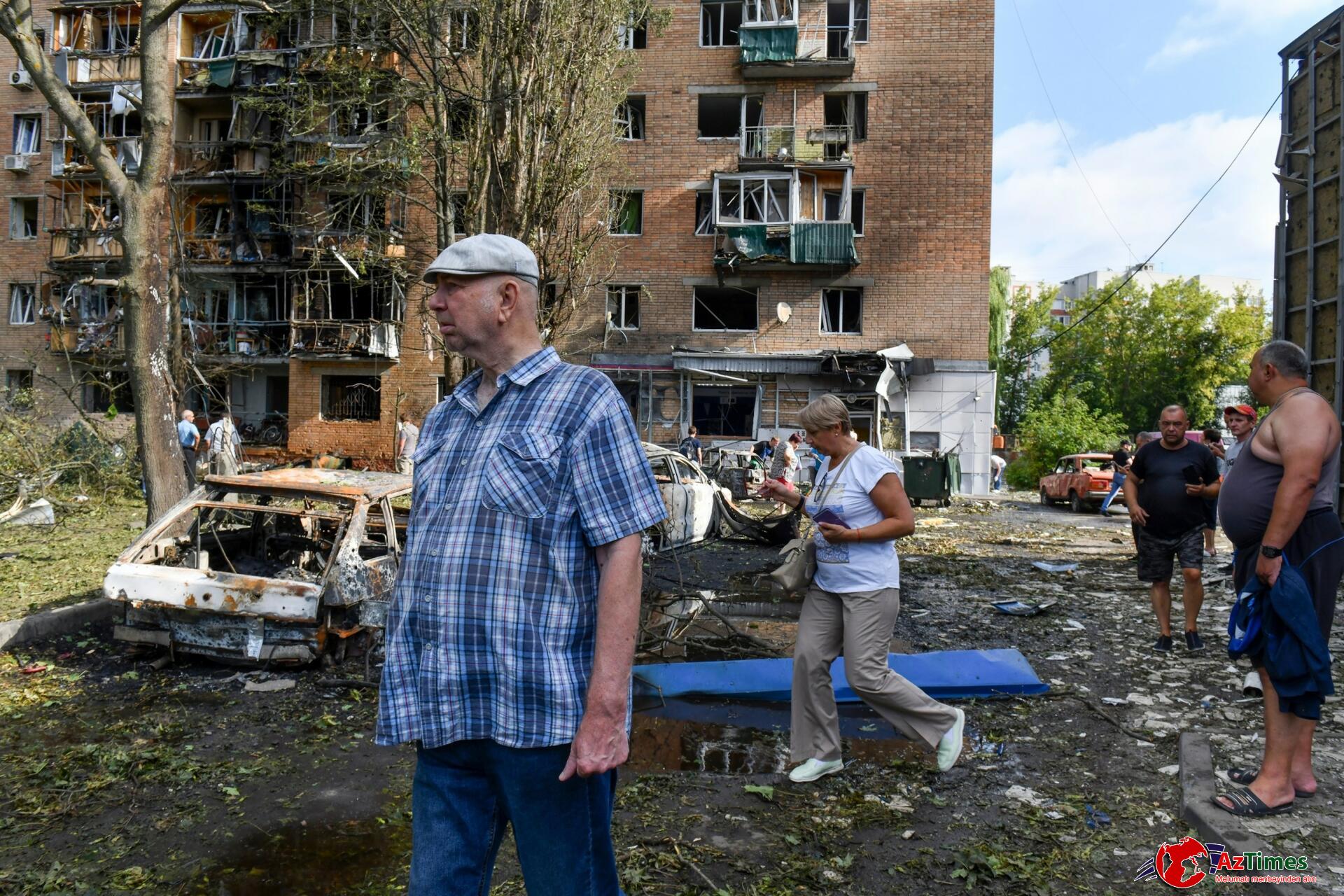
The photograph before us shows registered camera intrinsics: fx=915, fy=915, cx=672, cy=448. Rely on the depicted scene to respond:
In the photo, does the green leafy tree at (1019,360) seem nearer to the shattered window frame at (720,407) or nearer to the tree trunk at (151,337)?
the shattered window frame at (720,407)

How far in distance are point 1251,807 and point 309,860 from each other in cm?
398

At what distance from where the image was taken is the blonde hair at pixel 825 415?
4555 mm

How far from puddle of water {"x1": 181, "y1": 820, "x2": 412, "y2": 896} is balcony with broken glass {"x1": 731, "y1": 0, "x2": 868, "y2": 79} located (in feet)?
85.5

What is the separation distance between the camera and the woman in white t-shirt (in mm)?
4438

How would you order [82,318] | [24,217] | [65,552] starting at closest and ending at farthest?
[65,552] → [82,318] → [24,217]

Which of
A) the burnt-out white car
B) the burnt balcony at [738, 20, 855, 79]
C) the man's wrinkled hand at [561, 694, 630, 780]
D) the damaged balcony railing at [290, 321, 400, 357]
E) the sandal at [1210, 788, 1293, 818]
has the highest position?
the burnt balcony at [738, 20, 855, 79]

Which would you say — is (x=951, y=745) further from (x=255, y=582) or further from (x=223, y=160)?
(x=223, y=160)

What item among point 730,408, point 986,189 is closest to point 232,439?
point 730,408

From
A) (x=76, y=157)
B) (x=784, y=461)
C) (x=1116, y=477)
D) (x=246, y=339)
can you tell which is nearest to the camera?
(x=1116, y=477)

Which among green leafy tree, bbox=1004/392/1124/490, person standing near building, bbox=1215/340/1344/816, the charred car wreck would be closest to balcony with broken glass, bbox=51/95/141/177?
the charred car wreck

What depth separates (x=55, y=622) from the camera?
751cm

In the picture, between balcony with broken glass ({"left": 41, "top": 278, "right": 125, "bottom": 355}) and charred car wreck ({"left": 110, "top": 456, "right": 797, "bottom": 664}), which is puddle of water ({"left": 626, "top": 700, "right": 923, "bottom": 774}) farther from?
balcony with broken glass ({"left": 41, "top": 278, "right": 125, "bottom": 355})

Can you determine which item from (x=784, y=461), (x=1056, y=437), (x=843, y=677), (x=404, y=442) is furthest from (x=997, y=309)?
(x=843, y=677)

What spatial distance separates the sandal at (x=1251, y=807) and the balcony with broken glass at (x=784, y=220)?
22.9m
